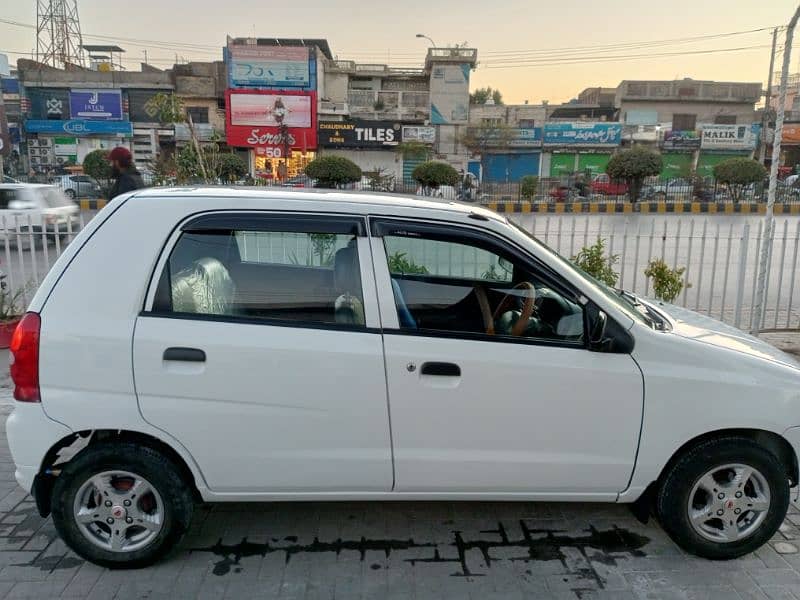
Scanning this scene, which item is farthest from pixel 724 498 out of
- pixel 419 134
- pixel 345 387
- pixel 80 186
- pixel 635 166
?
pixel 419 134

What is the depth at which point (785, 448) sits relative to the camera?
117 inches

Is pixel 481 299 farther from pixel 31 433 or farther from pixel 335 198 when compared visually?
pixel 31 433

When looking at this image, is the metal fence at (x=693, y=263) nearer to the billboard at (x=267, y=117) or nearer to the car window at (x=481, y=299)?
the car window at (x=481, y=299)

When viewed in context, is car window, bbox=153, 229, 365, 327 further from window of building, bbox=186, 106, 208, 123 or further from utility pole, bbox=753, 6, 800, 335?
window of building, bbox=186, 106, 208, 123

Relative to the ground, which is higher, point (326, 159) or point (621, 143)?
point (621, 143)

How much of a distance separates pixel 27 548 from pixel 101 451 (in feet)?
2.71

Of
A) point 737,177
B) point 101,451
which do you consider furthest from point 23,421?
point 737,177

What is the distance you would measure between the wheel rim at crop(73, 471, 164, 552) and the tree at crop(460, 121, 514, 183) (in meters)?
42.6

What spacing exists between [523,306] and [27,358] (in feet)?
7.63

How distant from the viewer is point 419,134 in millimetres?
42531

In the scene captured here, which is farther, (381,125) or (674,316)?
(381,125)

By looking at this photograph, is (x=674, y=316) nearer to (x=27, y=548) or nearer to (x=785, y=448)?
(x=785, y=448)

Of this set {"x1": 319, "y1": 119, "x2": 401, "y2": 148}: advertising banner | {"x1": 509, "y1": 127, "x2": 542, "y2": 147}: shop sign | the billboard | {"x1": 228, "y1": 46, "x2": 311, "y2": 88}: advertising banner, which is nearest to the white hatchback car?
the billboard

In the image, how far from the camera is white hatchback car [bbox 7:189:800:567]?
2.67 metres
